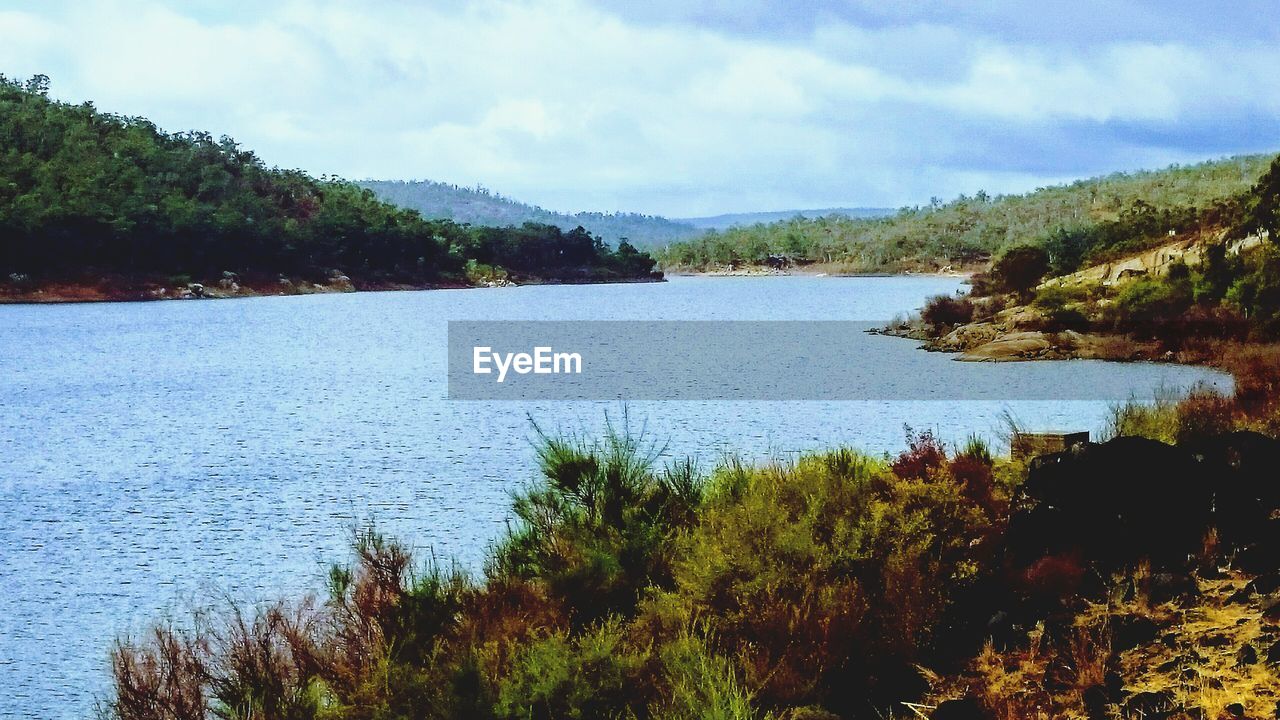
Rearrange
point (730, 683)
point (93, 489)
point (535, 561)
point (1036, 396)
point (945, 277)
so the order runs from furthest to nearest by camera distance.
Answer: point (945, 277)
point (1036, 396)
point (93, 489)
point (535, 561)
point (730, 683)

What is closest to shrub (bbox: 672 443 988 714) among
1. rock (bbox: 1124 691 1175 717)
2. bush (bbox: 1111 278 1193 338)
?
rock (bbox: 1124 691 1175 717)

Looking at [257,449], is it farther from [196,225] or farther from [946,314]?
[196,225]

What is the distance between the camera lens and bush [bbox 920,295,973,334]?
6094cm

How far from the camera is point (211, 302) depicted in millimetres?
110562

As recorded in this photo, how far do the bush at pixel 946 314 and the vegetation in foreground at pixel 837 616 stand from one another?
163ft

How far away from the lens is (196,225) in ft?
375

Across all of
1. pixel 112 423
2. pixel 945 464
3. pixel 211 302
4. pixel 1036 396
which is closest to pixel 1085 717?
pixel 945 464

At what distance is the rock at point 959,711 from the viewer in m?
8.42

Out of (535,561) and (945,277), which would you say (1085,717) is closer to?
(535,561)

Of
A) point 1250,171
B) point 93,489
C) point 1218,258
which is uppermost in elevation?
point 1250,171

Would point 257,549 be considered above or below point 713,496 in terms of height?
below

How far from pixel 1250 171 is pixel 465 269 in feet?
303

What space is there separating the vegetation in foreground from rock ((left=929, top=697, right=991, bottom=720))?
0.01 m

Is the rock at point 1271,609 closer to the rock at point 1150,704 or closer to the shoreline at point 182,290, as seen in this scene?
the rock at point 1150,704
